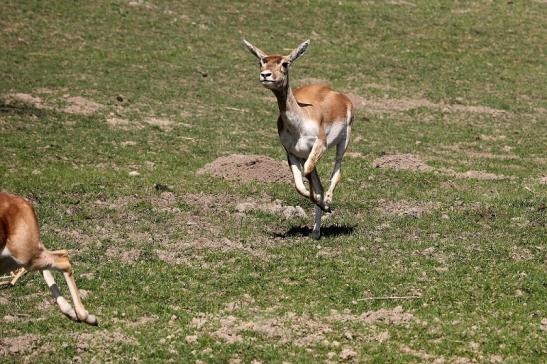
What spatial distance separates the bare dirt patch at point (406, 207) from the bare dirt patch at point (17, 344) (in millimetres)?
7361

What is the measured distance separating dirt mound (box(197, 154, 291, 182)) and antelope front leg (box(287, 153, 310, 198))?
145 inches

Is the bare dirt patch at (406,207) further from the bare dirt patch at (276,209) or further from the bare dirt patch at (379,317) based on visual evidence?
the bare dirt patch at (379,317)

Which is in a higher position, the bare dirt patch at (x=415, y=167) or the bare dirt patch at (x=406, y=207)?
the bare dirt patch at (x=406, y=207)

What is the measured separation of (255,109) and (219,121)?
7.03 feet

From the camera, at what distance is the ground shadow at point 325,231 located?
Answer: 1465 cm

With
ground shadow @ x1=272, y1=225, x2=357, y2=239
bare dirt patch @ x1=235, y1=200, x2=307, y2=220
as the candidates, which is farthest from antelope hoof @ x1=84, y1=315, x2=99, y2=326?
bare dirt patch @ x1=235, y1=200, x2=307, y2=220

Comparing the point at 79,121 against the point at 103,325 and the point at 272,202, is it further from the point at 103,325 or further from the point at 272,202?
the point at 103,325

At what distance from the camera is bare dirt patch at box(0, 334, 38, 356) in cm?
997

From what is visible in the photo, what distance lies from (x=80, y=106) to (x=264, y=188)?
25.9ft

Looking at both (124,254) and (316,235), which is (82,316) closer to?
(124,254)

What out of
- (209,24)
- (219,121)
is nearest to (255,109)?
(219,121)

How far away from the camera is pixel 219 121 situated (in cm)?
2431

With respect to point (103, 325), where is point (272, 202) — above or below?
below

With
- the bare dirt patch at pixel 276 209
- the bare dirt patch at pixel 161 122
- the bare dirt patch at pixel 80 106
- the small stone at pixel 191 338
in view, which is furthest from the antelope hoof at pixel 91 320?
the bare dirt patch at pixel 80 106
